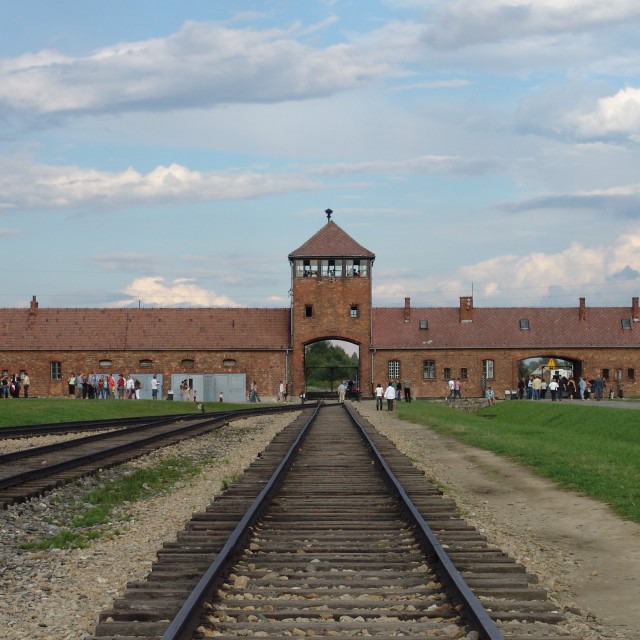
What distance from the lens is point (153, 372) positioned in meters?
66.1

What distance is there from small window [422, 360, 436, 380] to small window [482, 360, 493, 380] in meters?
3.53

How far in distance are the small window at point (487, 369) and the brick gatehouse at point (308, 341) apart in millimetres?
70

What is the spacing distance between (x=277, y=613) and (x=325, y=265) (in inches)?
2442

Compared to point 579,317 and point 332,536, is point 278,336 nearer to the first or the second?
point 579,317

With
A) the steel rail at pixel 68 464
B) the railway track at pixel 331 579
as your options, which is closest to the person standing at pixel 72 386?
the steel rail at pixel 68 464

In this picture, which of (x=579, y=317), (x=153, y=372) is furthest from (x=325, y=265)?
(x=579, y=317)

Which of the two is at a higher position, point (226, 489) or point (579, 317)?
point (579, 317)

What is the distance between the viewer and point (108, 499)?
12.5 meters

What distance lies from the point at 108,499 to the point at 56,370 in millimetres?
55882

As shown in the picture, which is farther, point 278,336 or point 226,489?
point 278,336

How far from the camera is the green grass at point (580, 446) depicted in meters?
13.5

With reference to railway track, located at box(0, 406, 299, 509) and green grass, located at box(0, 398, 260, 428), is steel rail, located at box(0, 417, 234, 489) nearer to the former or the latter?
railway track, located at box(0, 406, 299, 509)

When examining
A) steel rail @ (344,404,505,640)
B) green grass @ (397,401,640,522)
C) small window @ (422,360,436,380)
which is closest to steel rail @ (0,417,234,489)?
steel rail @ (344,404,505,640)

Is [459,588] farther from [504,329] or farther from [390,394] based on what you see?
[504,329]
